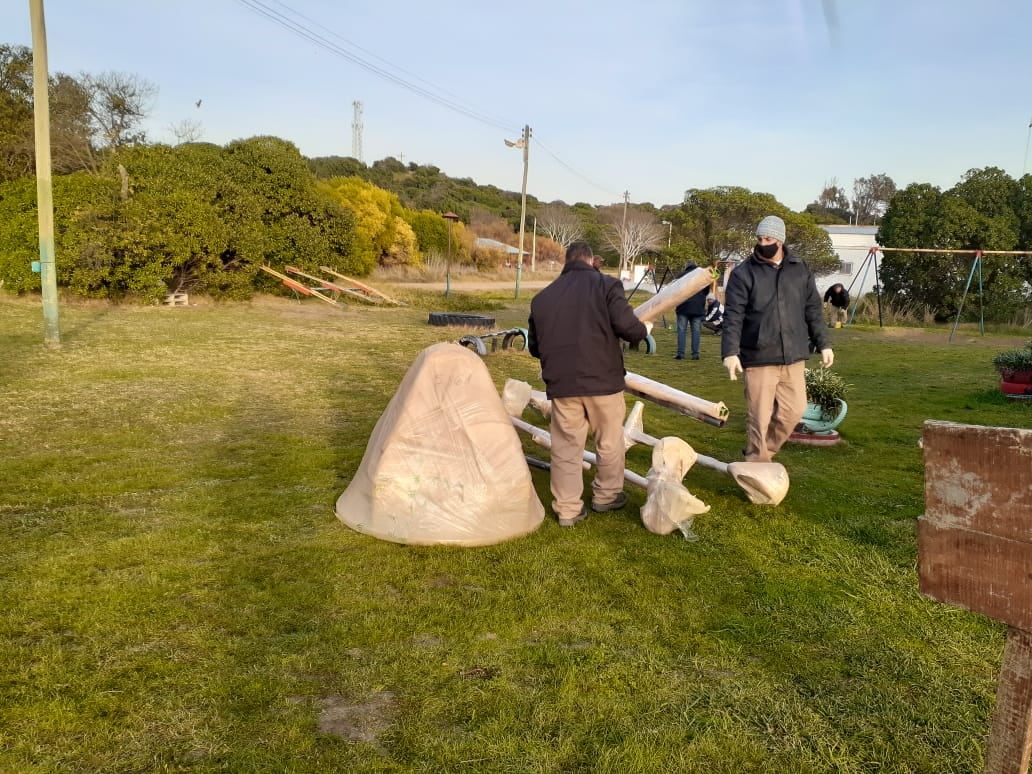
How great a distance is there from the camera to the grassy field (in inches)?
101

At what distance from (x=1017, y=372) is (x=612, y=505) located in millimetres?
7583

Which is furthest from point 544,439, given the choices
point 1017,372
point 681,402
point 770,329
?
point 1017,372

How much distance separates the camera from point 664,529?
15.3ft

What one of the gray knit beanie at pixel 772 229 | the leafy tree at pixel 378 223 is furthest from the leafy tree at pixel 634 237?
the gray knit beanie at pixel 772 229

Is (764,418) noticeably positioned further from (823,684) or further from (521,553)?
(823,684)

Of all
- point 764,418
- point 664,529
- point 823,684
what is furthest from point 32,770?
point 764,418

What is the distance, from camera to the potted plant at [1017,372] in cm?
974

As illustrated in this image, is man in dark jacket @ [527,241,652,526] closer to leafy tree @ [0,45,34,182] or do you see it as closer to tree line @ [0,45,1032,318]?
tree line @ [0,45,1032,318]

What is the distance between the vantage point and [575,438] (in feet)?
16.4

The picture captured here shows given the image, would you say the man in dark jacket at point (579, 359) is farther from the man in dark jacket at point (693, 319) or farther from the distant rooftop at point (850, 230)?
the distant rooftop at point (850, 230)

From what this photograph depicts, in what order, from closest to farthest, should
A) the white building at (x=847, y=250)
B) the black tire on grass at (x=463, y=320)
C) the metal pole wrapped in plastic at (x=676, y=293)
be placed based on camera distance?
the metal pole wrapped in plastic at (x=676, y=293) → the black tire on grass at (x=463, y=320) → the white building at (x=847, y=250)

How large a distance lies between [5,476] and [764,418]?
564 centimetres

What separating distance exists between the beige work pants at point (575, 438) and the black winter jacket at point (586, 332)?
0.10 metres

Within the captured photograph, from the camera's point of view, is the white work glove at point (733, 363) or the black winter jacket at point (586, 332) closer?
the black winter jacket at point (586, 332)
